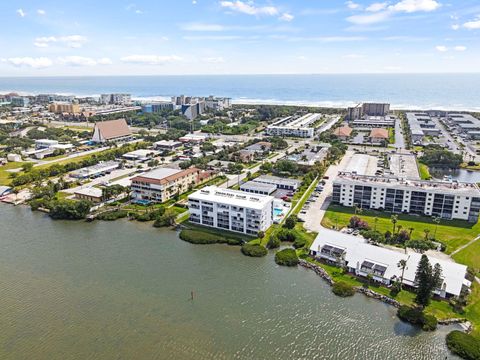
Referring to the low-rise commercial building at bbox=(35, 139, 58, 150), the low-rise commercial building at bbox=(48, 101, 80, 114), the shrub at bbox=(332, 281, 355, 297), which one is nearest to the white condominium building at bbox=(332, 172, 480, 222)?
the shrub at bbox=(332, 281, 355, 297)

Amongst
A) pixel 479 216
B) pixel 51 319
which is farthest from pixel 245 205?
pixel 479 216

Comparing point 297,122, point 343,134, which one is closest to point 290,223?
point 343,134

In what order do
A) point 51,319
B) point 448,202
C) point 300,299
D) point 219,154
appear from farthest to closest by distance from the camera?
point 219,154 → point 448,202 → point 300,299 → point 51,319

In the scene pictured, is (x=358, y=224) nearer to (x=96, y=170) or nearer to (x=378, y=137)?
(x=96, y=170)

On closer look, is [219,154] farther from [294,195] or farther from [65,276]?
[65,276]

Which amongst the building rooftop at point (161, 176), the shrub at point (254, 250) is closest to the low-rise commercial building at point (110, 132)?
the building rooftop at point (161, 176)

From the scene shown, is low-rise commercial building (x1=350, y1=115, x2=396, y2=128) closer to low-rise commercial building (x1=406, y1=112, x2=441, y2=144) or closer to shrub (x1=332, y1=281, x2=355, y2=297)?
low-rise commercial building (x1=406, y1=112, x2=441, y2=144)
